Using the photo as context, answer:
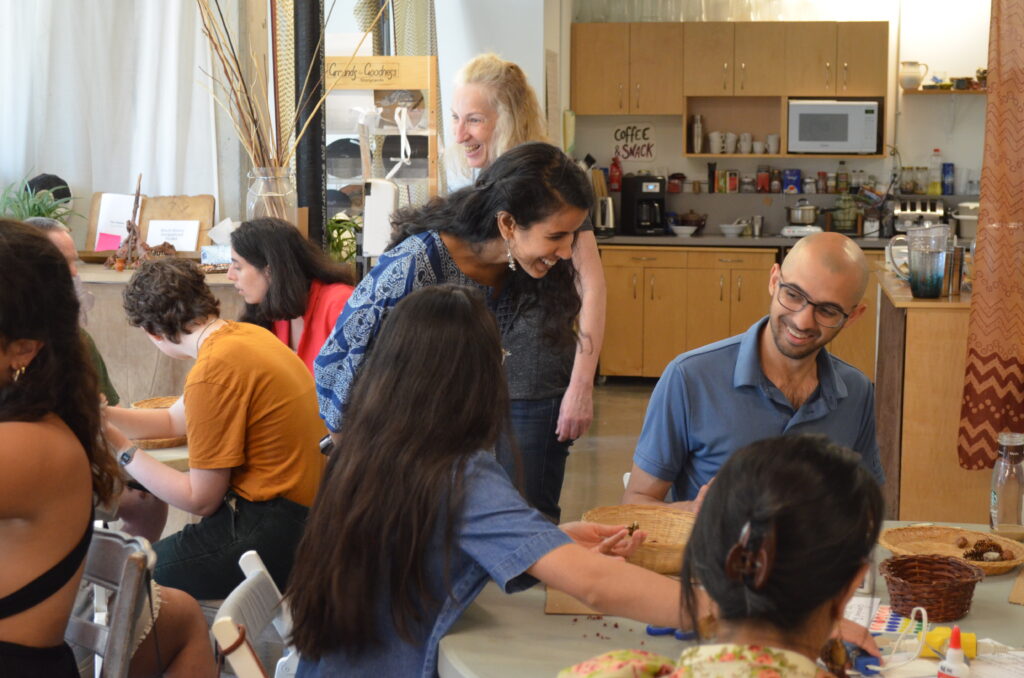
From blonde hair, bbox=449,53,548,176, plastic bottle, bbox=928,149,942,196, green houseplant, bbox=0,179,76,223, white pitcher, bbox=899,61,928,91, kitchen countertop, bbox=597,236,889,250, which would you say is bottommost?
kitchen countertop, bbox=597,236,889,250

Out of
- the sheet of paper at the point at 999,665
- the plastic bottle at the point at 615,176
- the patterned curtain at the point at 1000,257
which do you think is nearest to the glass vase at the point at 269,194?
the patterned curtain at the point at 1000,257

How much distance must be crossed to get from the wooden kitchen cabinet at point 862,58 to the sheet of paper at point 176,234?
4.85 meters

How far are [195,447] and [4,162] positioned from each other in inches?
119

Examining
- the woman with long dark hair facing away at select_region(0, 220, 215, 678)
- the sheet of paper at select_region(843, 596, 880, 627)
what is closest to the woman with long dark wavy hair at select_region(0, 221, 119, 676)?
the woman with long dark hair facing away at select_region(0, 220, 215, 678)

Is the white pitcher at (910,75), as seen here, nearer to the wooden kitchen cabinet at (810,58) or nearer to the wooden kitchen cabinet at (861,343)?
the wooden kitchen cabinet at (810,58)

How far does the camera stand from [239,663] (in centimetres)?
169

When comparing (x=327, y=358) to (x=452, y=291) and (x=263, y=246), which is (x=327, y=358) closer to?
(x=452, y=291)

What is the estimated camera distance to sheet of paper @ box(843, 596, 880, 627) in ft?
6.05

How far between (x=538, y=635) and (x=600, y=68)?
268 inches

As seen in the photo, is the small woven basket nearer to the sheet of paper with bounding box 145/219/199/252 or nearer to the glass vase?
the glass vase

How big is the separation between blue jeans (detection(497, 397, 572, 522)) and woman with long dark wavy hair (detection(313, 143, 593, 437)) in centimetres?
47

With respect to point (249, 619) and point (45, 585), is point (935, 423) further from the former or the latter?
point (45, 585)

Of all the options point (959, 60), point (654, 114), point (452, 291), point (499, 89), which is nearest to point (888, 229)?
point (959, 60)

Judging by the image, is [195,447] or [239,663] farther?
[195,447]
